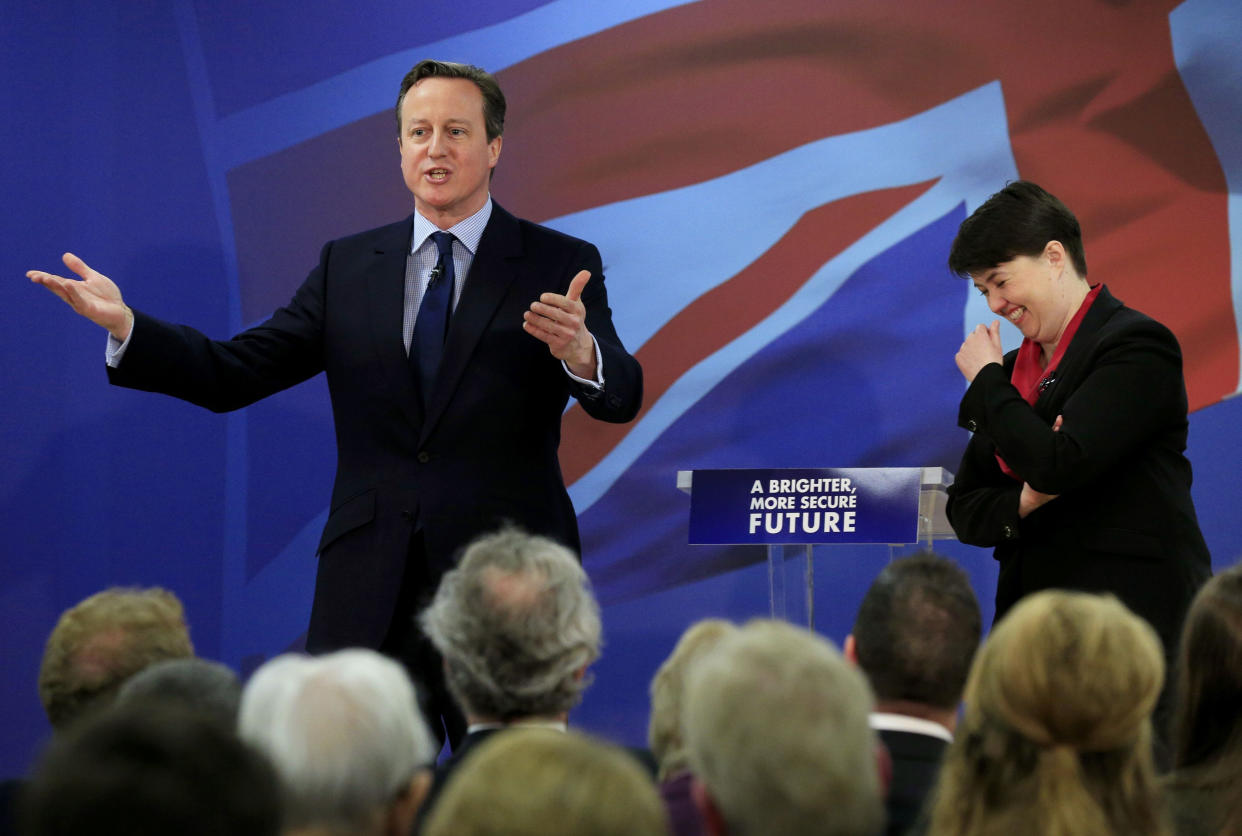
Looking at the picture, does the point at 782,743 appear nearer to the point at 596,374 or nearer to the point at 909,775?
the point at 909,775

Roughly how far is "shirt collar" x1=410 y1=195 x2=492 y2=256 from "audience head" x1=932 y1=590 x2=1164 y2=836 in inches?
65.4

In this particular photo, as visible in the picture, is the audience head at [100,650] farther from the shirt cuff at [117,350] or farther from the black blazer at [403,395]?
the shirt cuff at [117,350]

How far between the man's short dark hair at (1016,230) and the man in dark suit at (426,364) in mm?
762

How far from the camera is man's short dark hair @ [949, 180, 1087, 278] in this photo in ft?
9.15

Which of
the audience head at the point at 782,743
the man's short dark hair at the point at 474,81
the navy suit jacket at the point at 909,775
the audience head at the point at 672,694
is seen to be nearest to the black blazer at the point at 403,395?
the man's short dark hair at the point at 474,81

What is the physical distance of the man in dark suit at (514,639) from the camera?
1.86 metres

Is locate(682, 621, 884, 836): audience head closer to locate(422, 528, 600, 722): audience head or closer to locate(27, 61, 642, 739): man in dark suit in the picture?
locate(422, 528, 600, 722): audience head

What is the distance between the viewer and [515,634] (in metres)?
1.87

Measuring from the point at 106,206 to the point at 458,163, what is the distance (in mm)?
3053

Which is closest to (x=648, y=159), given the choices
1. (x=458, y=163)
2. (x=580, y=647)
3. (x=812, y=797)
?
(x=458, y=163)

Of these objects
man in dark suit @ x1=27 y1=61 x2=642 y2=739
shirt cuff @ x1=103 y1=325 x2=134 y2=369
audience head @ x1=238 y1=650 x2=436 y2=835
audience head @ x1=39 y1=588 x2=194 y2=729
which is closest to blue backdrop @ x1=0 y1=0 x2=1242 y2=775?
man in dark suit @ x1=27 y1=61 x2=642 y2=739

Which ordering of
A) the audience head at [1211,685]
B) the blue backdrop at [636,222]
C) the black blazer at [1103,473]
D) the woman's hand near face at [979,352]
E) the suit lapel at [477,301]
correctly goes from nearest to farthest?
the audience head at [1211,685] → the black blazer at [1103,473] → the suit lapel at [477,301] → the woman's hand near face at [979,352] → the blue backdrop at [636,222]

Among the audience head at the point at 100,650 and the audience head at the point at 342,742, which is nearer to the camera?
the audience head at the point at 342,742

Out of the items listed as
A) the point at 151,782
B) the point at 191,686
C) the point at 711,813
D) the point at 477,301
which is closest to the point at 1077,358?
the point at 477,301
